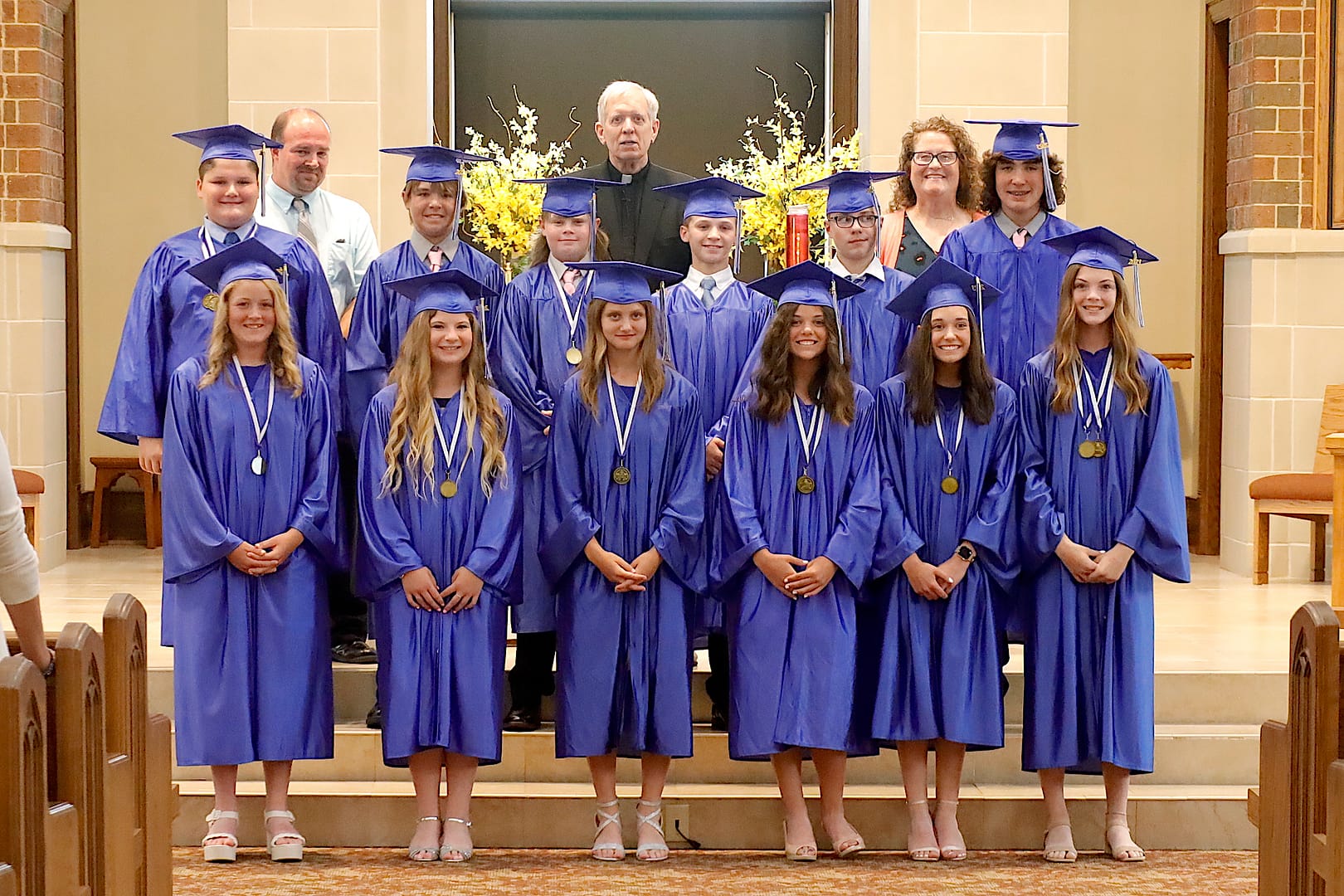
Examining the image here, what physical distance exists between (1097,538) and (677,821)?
5.35 feet

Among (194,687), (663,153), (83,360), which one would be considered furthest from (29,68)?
(194,687)

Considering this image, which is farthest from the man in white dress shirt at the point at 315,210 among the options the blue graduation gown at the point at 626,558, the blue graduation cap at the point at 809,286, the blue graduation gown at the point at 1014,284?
the blue graduation gown at the point at 1014,284

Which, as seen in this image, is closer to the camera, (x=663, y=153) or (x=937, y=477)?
(x=937, y=477)

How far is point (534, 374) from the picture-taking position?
18.7ft

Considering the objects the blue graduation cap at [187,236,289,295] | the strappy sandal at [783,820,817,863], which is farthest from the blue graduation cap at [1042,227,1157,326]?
the blue graduation cap at [187,236,289,295]

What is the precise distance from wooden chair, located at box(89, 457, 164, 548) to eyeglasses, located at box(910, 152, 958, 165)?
5352mm

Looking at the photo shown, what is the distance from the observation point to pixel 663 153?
10945 mm

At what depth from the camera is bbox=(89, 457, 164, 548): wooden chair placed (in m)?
9.76

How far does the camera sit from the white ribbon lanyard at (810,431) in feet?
17.4

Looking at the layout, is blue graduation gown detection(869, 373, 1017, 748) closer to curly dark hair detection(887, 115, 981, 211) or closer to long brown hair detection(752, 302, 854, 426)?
long brown hair detection(752, 302, 854, 426)

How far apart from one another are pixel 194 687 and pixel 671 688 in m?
1.45

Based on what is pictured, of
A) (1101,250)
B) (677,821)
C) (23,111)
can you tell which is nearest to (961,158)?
(1101,250)

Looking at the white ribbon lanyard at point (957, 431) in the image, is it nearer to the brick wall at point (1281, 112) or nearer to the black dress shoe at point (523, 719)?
the black dress shoe at point (523, 719)

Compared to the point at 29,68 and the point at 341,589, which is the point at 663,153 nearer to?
the point at 29,68
